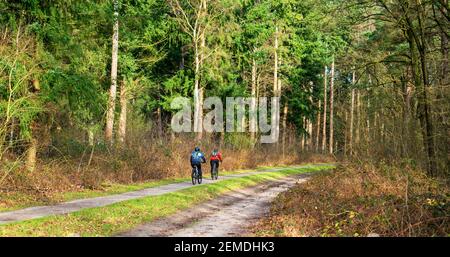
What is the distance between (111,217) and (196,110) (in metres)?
21.3

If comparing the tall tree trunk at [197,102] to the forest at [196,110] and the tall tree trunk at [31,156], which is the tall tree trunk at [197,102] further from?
the tall tree trunk at [31,156]

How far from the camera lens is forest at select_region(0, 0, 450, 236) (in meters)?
14.9

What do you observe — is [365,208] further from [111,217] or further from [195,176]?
[195,176]

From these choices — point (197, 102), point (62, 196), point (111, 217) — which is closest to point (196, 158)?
point (62, 196)

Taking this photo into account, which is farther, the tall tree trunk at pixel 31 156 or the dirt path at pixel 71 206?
the tall tree trunk at pixel 31 156

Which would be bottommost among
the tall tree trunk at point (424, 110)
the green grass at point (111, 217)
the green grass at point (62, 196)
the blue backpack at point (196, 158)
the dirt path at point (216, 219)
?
the dirt path at point (216, 219)

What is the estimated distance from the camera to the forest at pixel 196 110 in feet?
49.0

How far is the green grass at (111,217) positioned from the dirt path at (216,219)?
429 mm

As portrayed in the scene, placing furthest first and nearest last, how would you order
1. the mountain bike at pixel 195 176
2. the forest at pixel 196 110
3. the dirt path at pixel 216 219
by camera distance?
the mountain bike at pixel 195 176 → the forest at pixel 196 110 → the dirt path at pixel 216 219

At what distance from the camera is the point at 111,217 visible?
44.4ft

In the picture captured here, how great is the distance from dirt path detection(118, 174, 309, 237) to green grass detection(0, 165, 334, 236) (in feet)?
1.41

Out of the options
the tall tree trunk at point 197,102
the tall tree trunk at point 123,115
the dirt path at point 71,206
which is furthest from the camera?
the tall tree trunk at point 197,102

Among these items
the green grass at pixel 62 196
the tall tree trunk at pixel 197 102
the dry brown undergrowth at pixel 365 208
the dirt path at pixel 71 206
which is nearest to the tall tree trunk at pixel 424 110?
the dry brown undergrowth at pixel 365 208
